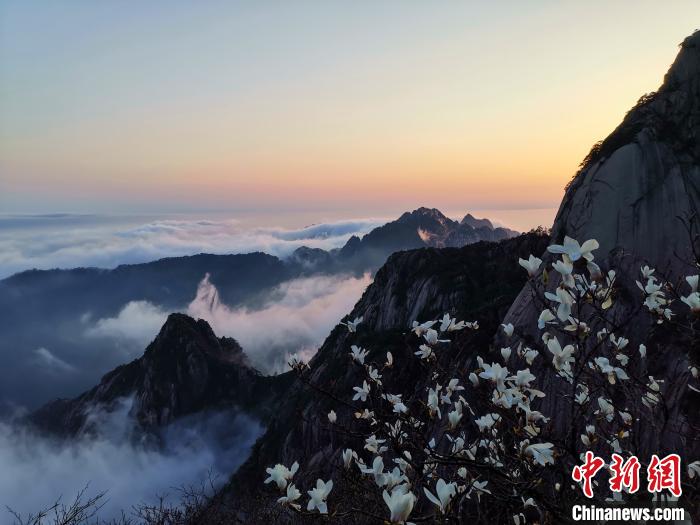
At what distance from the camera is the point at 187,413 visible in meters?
131

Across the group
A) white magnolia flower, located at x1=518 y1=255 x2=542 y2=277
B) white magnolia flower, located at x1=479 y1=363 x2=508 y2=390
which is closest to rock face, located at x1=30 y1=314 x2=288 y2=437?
white magnolia flower, located at x1=479 y1=363 x2=508 y2=390

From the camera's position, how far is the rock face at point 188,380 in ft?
422

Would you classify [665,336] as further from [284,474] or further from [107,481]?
[107,481]

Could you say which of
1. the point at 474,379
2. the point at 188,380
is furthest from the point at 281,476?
the point at 188,380

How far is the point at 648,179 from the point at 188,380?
420 ft

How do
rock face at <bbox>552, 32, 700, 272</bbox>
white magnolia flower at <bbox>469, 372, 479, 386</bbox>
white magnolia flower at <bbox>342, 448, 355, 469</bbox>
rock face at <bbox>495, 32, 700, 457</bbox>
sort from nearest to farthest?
white magnolia flower at <bbox>342, 448, 355, 469</bbox> → white magnolia flower at <bbox>469, 372, 479, 386</bbox> → rock face at <bbox>495, 32, 700, 457</bbox> → rock face at <bbox>552, 32, 700, 272</bbox>

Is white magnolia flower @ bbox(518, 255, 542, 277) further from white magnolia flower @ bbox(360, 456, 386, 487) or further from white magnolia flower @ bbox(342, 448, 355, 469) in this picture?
white magnolia flower @ bbox(342, 448, 355, 469)

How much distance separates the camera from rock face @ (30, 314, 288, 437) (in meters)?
129

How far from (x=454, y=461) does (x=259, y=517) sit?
51.5 ft

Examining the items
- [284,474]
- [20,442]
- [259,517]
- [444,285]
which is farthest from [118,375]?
[284,474]

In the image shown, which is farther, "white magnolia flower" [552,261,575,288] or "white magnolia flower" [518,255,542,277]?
"white magnolia flower" [518,255,542,277]

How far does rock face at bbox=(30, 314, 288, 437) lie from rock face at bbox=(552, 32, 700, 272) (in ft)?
354

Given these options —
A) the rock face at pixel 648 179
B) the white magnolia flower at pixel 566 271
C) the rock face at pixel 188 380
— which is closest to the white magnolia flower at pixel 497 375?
the white magnolia flower at pixel 566 271

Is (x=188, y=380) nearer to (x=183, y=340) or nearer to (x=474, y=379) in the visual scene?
(x=183, y=340)
